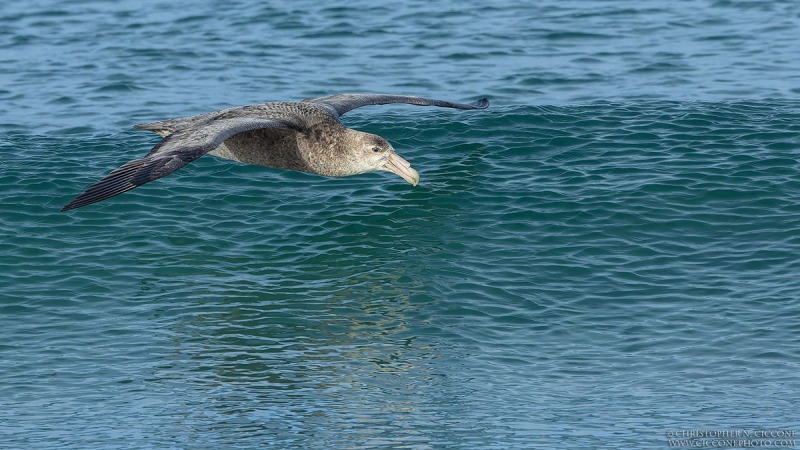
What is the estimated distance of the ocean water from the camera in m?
13.8


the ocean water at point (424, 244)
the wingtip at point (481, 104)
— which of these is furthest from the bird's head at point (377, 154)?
the wingtip at point (481, 104)

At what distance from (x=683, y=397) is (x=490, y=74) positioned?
13.2 meters

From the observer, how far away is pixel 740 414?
13266 mm

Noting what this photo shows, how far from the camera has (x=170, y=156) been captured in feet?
50.4

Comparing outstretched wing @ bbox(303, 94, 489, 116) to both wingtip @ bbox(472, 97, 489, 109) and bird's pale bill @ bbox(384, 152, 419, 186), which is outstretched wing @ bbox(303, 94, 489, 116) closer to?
wingtip @ bbox(472, 97, 489, 109)

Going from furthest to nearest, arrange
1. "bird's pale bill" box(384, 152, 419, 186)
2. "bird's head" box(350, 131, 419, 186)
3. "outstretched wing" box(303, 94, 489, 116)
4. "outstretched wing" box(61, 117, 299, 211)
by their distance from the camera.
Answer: "outstretched wing" box(303, 94, 489, 116)
"bird's head" box(350, 131, 419, 186)
"bird's pale bill" box(384, 152, 419, 186)
"outstretched wing" box(61, 117, 299, 211)

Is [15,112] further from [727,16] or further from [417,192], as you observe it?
→ [727,16]

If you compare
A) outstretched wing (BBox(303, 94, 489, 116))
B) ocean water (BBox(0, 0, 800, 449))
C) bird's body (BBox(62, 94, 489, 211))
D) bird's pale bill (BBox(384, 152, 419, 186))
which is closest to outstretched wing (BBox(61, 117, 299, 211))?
bird's body (BBox(62, 94, 489, 211))

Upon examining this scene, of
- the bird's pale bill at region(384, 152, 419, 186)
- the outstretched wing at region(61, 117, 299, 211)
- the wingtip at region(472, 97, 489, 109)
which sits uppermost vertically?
the outstretched wing at region(61, 117, 299, 211)

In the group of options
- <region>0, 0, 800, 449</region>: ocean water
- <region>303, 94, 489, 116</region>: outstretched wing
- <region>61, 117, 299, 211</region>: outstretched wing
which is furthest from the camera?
<region>303, 94, 489, 116</region>: outstretched wing

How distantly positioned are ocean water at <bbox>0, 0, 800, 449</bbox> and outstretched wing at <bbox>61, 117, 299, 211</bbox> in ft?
6.95

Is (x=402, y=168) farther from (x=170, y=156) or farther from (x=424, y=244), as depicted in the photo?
(x=170, y=156)

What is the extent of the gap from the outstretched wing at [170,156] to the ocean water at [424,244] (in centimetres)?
212

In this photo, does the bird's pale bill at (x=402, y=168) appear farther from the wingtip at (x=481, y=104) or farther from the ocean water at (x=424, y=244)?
the wingtip at (x=481, y=104)
